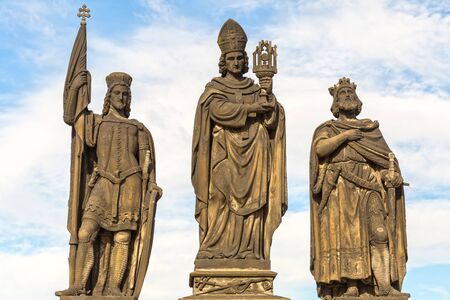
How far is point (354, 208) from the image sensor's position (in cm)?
2022

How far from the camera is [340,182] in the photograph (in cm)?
2041

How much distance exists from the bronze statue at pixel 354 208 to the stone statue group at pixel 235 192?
23 millimetres

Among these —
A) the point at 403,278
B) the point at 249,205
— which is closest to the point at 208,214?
the point at 249,205

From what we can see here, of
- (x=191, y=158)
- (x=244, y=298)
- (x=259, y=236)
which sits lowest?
(x=244, y=298)

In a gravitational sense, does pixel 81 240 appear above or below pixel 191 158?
below

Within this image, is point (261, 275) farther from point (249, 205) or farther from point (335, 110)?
point (335, 110)

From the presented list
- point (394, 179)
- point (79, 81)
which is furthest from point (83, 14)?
point (394, 179)

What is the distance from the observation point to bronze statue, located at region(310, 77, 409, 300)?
19.9 meters

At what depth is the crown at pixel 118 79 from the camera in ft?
67.8

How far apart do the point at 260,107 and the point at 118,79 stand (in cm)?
285

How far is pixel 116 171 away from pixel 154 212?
3.52ft

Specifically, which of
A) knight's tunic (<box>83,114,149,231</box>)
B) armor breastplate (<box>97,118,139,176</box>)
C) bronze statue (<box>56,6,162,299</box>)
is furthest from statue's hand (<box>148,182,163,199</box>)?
armor breastplate (<box>97,118,139,176</box>)

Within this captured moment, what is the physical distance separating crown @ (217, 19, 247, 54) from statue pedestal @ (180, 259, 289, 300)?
164 inches

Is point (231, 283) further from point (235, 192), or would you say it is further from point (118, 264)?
point (118, 264)
